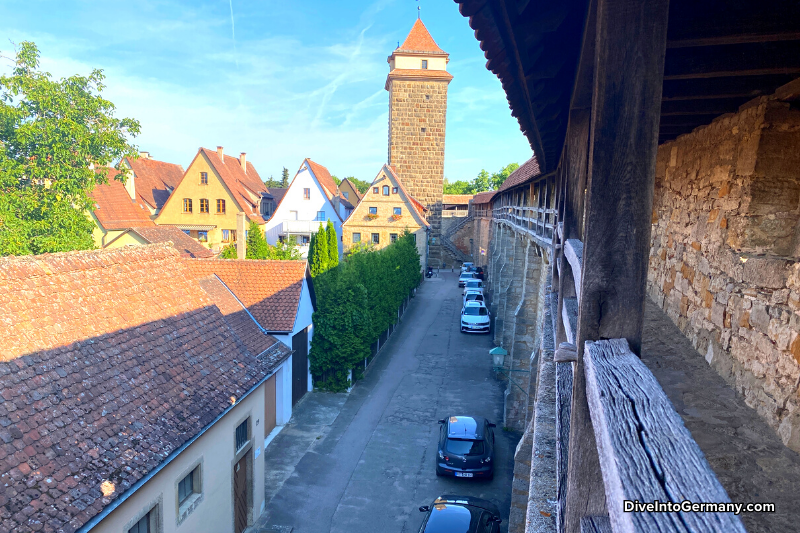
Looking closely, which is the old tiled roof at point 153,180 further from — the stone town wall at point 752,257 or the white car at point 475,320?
the stone town wall at point 752,257

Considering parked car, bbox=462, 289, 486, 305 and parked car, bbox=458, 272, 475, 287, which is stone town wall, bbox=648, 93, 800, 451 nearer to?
parked car, bbox=462, 289, 486, 305

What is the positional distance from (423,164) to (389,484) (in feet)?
100

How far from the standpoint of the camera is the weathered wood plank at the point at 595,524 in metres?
2.11

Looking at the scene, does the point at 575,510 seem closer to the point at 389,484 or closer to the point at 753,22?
the point at 753,22

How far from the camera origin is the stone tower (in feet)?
124

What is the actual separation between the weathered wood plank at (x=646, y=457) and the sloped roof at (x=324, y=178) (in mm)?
35284

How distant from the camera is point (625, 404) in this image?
4.85ft

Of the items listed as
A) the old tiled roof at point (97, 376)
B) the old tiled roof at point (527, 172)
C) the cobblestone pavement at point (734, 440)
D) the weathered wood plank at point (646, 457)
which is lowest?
the old tiled roof at point (97, 376)

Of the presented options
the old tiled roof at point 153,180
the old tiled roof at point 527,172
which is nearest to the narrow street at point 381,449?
the old tiled roof at point 527,172

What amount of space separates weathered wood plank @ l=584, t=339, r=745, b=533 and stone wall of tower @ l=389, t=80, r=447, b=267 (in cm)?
3781

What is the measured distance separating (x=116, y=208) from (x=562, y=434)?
34.1 m

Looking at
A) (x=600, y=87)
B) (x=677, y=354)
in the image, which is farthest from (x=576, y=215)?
(x=600, y=87)

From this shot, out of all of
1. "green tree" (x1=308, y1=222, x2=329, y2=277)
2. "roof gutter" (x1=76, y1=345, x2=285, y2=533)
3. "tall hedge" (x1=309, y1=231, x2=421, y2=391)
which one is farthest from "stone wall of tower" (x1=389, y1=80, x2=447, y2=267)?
"roof gutter" (x1=76, y1=345, x2=285, y2=533)

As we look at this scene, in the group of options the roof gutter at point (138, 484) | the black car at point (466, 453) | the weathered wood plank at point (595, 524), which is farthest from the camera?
the black car at point (466, 453)
